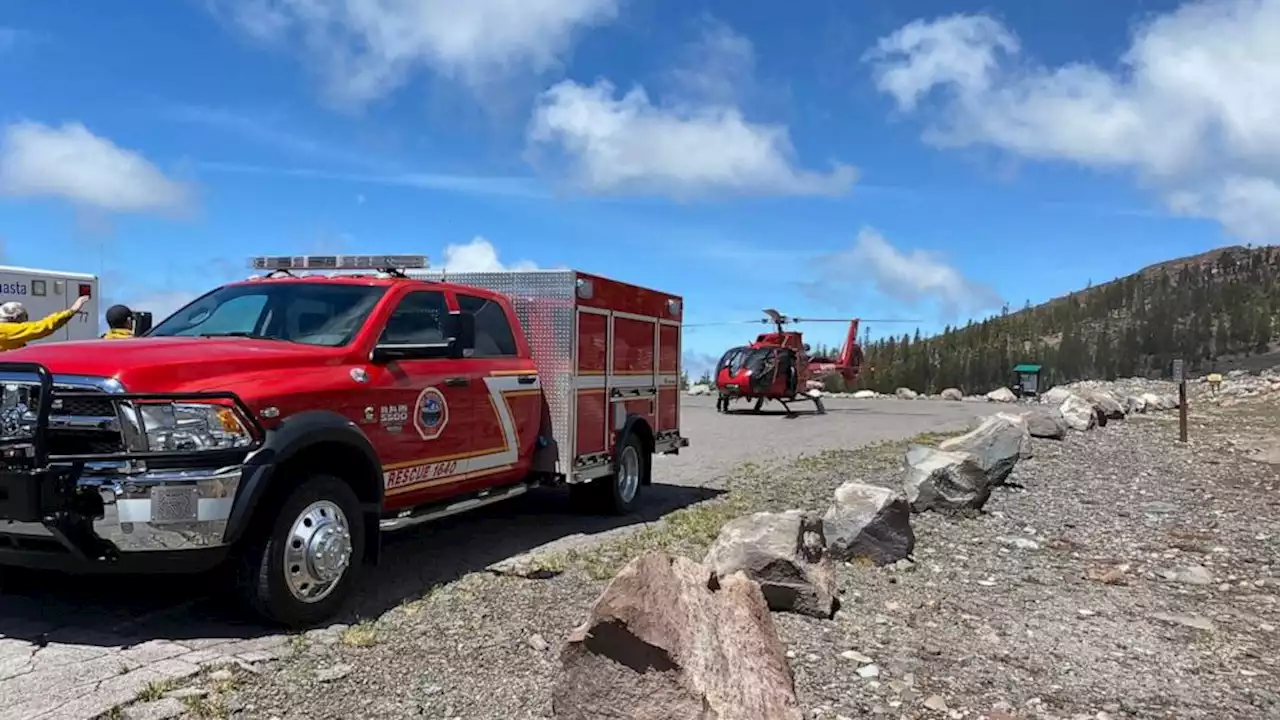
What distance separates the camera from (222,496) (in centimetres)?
511

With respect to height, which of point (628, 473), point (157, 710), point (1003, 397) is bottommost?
point (157, 710)

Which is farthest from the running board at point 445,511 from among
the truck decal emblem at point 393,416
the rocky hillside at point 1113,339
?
the rocky hillside at point 1113,339

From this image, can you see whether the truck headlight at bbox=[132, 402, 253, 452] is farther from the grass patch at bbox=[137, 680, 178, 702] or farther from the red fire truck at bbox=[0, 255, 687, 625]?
the grass patch at bbox=[137, 680, 178, 702]

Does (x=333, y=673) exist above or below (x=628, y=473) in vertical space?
below

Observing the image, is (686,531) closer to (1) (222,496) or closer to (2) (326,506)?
(2) (326,506)

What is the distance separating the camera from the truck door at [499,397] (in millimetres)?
7602

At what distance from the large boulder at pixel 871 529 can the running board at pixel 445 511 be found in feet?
7.96

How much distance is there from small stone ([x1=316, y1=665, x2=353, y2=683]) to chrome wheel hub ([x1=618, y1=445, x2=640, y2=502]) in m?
4.91

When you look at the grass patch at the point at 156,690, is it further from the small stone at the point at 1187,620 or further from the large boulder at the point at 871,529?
the small stone at the point at 1187,620

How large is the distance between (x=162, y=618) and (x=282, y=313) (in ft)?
6.70

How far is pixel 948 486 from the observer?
9656mm

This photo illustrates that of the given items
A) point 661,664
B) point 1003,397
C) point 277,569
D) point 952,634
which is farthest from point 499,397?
point 1003,397

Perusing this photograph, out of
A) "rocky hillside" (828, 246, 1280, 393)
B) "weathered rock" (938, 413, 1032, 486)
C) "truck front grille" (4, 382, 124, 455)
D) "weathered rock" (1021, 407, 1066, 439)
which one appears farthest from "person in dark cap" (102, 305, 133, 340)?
"rocky hillside" (828, 246, 1280, 393)

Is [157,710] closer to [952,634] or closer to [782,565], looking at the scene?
[782,565]
